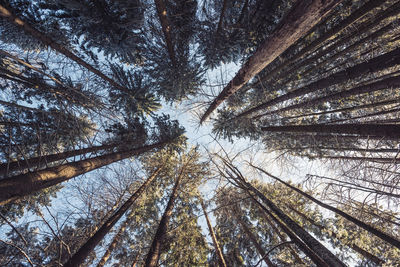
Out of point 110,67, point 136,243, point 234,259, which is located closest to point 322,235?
point 234,259

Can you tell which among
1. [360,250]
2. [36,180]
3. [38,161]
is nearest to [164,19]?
[38,161]

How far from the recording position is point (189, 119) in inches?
305

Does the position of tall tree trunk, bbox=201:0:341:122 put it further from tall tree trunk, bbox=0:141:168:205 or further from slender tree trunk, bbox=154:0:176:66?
tall tree trunk, bbox=0:141:168:205

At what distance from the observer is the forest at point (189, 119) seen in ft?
10.8

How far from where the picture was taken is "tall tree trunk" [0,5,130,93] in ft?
13.0

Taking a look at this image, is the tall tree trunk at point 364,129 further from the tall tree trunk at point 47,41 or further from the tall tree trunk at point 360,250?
the tall tree trunk at point 47,41

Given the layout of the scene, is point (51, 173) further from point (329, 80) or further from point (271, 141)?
point (271, 141)

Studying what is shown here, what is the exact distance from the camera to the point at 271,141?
9133mm

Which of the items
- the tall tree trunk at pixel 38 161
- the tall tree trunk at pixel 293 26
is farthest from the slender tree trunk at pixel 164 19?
the tall tree trunk at pixel 38 161

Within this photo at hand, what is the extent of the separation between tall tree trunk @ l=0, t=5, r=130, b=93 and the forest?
47 mm

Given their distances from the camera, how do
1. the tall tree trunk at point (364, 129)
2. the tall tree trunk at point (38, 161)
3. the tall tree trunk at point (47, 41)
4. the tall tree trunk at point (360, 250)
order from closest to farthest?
1. the tall tree trunk at point (38, 161)
2. the tall tree trunk at point (364, 129)
3. the tall tree trunk at point (47, 41)
4. the tall tree trunk at point (360, 250)

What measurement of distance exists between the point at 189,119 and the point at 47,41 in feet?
18.5

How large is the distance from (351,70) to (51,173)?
281 inches

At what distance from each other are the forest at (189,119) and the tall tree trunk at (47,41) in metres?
0.05
